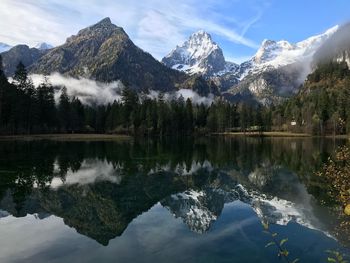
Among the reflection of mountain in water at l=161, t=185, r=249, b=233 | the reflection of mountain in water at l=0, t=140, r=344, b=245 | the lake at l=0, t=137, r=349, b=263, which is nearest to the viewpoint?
the lake at l=0, t=137, r=349, b=263

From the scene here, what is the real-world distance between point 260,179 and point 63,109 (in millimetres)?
144621

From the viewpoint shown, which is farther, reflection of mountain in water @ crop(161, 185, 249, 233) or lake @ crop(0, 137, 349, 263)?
reflection of mountain in water @ crop(161, 185, 249, 233)

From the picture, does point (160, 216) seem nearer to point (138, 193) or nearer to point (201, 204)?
point (201, 204)

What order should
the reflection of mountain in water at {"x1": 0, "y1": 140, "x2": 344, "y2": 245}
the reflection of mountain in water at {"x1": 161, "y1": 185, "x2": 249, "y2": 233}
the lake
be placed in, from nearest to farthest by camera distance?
the lake < the reflection of mountain in water at {"x1": 161, "y1": 185, "x2": 249, "y2": 233} < the reflection of mountain in water at {"x1": 0, "y1": 140, "x2": 344, "y2": 245}

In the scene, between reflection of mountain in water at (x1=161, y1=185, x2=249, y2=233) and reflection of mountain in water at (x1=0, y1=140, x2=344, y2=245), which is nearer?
reflection of mountain in water at (x1=161, y1=185, x2=249, y2=233)

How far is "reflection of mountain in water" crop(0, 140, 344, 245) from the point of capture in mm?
31125

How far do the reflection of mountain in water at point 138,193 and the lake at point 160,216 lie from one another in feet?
0.30

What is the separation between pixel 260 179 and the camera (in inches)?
2063

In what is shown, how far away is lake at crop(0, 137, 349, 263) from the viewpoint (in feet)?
74.3

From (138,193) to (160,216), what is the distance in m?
9.40

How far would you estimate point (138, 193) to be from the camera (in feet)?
134

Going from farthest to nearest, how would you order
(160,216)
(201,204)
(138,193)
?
(138,193) < (201,204) < (160,216)

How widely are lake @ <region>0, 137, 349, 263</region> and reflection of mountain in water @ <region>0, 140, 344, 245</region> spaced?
0.09 metres

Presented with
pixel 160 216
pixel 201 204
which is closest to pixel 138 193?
pixel 201 204
